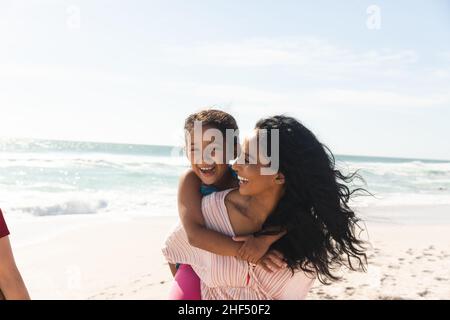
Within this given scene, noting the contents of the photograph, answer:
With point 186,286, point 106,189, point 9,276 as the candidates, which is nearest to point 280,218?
point 186,286

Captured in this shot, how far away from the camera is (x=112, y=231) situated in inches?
420

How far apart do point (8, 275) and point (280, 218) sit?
3.63 ft

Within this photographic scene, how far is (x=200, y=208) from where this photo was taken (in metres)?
2.36

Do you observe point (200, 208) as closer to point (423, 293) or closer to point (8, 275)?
point (8, 275)

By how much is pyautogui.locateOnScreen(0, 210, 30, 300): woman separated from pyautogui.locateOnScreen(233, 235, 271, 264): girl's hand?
85cm

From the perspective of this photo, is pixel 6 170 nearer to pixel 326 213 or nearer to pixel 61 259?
pixel 61 259

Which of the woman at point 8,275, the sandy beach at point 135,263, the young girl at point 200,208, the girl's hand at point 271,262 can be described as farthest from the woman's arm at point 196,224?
the sandy beach at point 135,263

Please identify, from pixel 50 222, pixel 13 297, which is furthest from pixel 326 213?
pixel 50 222

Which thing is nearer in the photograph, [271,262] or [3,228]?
[3,228]

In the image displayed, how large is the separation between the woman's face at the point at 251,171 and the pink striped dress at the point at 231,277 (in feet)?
0.35

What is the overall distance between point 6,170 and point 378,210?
633 inches

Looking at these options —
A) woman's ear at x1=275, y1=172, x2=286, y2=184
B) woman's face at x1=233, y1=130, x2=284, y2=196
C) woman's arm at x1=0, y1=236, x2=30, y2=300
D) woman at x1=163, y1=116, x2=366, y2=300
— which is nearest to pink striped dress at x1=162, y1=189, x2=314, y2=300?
woman at x1=163, y1=116, x2=366, y2=300

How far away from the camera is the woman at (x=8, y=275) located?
183 centimetres

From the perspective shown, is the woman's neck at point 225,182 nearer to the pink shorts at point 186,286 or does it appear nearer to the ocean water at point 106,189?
the pink shorts at point 186,286
